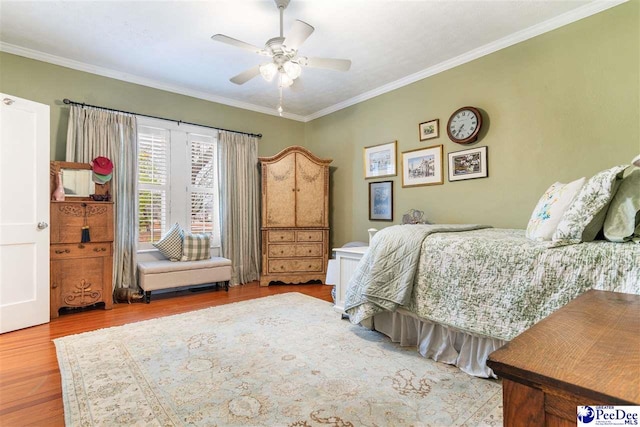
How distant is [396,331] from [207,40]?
313 cm

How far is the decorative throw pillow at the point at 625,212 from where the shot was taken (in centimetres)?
162

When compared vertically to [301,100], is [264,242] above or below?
below

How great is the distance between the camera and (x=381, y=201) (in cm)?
434

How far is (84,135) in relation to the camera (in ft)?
11.6

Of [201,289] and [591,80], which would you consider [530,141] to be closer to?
[591,80]

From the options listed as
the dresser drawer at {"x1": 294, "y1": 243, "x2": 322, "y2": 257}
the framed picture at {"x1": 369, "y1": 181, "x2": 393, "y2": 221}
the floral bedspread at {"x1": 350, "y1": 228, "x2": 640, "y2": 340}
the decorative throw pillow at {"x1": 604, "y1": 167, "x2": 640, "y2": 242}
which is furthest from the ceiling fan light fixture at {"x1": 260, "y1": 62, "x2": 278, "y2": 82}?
the dresser drawer at {"x1": 294, "y1": 243, "x2": 322, "y2": 257}

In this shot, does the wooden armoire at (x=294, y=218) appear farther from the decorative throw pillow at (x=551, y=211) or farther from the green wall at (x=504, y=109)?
the decorative throw pillow at (x=551, y=211)

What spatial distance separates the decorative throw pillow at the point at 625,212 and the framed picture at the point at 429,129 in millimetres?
2150

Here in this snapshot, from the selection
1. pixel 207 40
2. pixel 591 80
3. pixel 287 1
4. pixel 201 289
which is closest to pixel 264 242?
pixel 201 289

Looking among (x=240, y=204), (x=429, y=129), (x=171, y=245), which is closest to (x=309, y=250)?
(x=240, y=204)

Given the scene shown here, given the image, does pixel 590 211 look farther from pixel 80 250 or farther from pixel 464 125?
pixel 80 250

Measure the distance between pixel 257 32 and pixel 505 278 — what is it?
9.37ft

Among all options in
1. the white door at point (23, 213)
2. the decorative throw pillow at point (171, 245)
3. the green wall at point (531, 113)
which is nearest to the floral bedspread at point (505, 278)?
the green wall at point (531, 113)

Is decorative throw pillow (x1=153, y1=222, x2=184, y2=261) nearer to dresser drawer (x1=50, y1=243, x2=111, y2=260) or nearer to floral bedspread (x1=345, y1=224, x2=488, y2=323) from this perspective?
dresser drawer (x1=50, y1=243, x2=111, y2=260)
